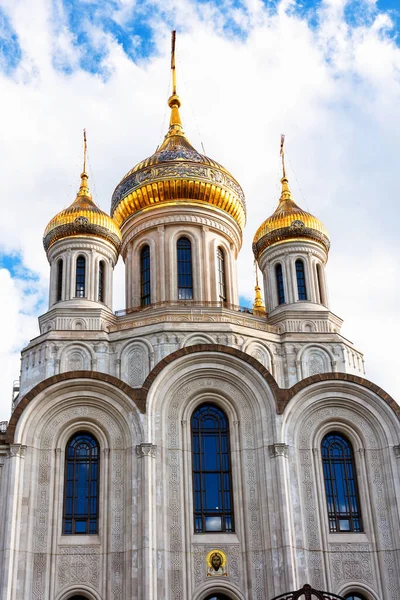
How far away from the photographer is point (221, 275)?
27953mm

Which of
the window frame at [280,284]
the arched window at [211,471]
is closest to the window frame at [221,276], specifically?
the window frame at [280,284]

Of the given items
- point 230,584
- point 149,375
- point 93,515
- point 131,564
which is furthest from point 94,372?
point 230,584

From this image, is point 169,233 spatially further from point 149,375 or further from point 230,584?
point 230,584

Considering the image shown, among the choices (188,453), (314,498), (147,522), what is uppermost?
(188,453)

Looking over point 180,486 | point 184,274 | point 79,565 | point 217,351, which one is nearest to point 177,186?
point 184,274

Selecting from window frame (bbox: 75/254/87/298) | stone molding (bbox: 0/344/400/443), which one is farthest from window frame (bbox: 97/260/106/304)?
stone molding (bbox: 0/344/400/443)

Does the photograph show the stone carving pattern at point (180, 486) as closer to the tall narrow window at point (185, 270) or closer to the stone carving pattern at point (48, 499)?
the stone carving pattern at point (48, 499)

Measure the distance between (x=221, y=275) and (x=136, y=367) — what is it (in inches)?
230

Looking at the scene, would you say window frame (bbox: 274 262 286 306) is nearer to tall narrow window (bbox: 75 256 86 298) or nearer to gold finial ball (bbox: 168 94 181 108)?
tall narrow window (bbox: 75 256 86 298)

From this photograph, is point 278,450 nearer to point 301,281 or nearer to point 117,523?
point 117,523

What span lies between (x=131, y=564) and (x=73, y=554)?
5.27ft

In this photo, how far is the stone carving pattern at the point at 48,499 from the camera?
19.8 metres

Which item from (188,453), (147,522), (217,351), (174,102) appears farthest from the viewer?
(174,102)

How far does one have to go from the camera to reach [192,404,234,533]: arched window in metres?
21.1
